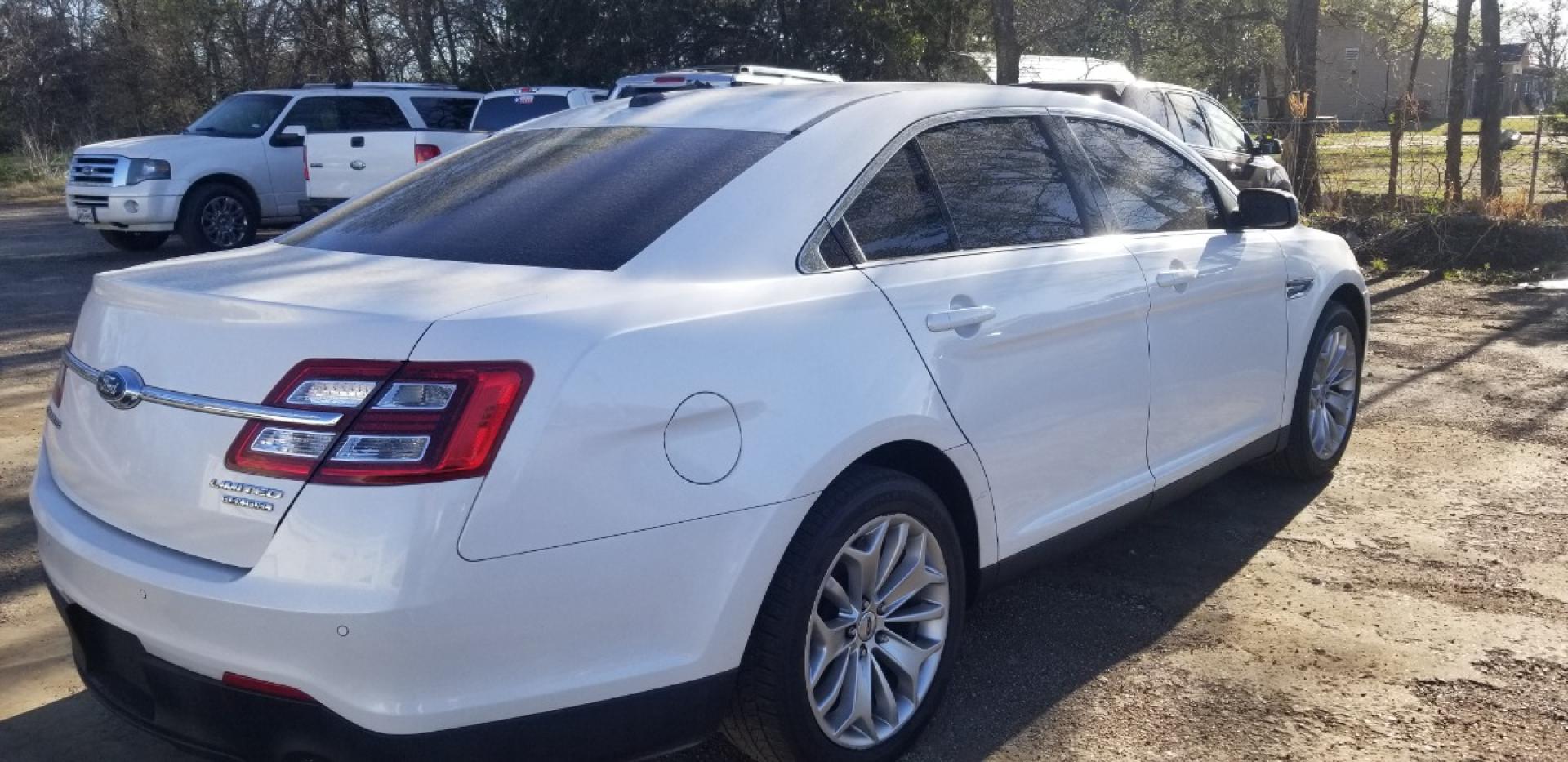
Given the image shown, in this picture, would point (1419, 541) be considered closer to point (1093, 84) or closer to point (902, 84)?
point (902, 84)

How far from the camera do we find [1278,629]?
4176 millimetres

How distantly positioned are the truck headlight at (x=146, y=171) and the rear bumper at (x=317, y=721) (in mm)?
11559

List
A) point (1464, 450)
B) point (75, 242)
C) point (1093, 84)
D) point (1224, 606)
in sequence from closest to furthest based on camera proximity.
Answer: point (1224, 606) < point (1464, 450) < point (1093, 84) < point (75, 242)

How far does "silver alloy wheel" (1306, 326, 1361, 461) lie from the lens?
5.41 meters

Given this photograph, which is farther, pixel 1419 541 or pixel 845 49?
pixel 845 49

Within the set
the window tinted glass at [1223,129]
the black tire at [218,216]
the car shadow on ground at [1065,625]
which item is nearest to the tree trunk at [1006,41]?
the window tinted glass at [1223,129]

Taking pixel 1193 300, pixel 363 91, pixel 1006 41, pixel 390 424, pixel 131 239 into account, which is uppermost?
pixel 1006 41

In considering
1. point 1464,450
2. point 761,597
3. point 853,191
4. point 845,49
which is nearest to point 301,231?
point 853,191

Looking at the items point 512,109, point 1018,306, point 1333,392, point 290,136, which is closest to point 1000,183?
point 1018,306

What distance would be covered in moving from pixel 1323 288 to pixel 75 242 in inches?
544

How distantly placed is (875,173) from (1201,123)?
10429mm

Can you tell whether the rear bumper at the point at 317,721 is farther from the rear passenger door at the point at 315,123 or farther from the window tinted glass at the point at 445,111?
the window tinted glass at the point at 445,111

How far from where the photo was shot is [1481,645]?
404cm

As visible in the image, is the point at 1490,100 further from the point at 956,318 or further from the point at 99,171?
the point at 99,171
